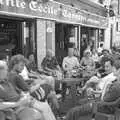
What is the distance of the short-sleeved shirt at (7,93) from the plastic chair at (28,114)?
22 cm

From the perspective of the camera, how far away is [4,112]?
9.43 feet

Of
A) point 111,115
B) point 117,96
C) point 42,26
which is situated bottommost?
point 111,115

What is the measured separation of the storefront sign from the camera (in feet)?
20.0

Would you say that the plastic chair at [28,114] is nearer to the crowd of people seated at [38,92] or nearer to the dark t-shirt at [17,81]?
the crowd of people seated at [38,92]

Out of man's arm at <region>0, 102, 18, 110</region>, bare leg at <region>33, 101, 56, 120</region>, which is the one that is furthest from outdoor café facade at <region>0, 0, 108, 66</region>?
man's arm at <region>0, 102, 18, 110</region>

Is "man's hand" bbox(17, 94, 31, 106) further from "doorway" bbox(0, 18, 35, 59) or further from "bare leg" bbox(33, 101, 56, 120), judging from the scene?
"doorway" bbox(0, 18, 35, 59)

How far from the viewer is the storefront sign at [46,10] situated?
6083 mm

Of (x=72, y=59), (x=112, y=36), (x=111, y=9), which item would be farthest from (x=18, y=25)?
(x=112, y=36)

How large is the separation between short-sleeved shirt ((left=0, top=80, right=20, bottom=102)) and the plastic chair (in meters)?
0.22

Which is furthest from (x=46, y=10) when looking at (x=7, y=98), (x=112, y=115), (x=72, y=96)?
(x=112, y=115)

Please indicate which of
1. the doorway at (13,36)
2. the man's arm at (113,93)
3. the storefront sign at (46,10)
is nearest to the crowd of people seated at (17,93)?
the man's arm at (113,93)

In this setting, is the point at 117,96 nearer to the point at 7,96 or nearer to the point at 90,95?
the point at 90,95

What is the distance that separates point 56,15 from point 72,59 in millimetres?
1881

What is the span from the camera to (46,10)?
25.3 feet
